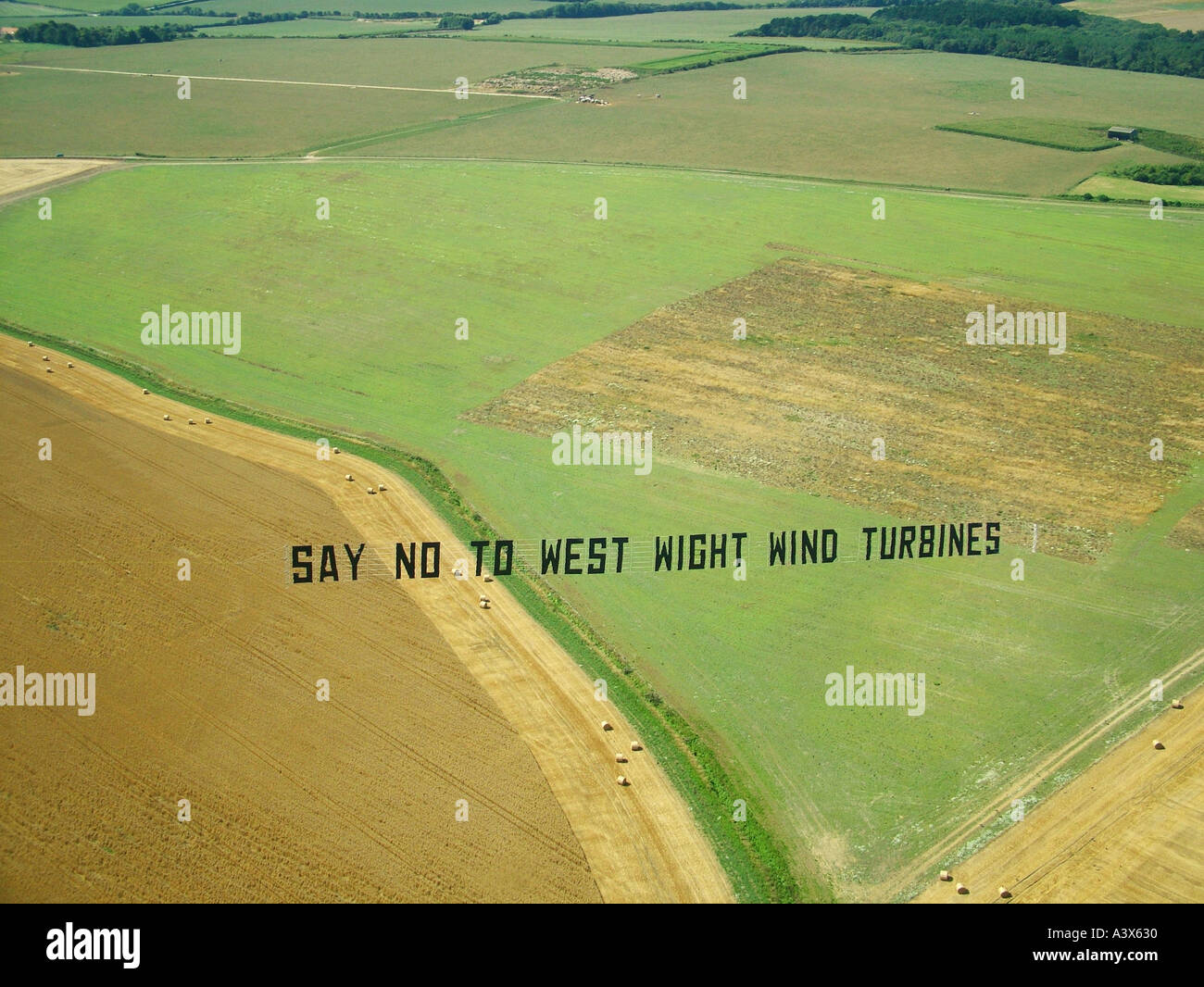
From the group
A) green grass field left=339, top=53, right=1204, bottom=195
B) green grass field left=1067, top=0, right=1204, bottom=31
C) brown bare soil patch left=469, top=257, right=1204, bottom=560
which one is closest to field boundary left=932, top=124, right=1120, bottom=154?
green grass field left=339, top=53, right=1204, bottom=195

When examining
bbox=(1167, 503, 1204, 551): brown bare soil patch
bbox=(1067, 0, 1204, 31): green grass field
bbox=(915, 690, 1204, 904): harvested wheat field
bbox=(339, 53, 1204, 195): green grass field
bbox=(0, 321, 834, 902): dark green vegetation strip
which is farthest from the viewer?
bbox=(1067, 0, 1204, 31): green grass field

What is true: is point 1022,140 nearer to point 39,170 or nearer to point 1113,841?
point 39,170

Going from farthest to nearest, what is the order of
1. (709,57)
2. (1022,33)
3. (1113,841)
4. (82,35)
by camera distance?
(82,35)
(1022,33)
(709,57)
(1113,841)

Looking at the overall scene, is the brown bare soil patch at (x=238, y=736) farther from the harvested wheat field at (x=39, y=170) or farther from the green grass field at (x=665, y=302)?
the harvested wheat field at (x=39, y=170)

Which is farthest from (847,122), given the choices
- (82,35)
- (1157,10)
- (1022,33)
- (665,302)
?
(82,35)

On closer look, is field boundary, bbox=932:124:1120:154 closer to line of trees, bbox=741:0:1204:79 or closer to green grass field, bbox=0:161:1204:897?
green grass field, bbox=0:161:1204:897

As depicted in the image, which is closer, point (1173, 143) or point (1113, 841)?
point (1113, 841)
